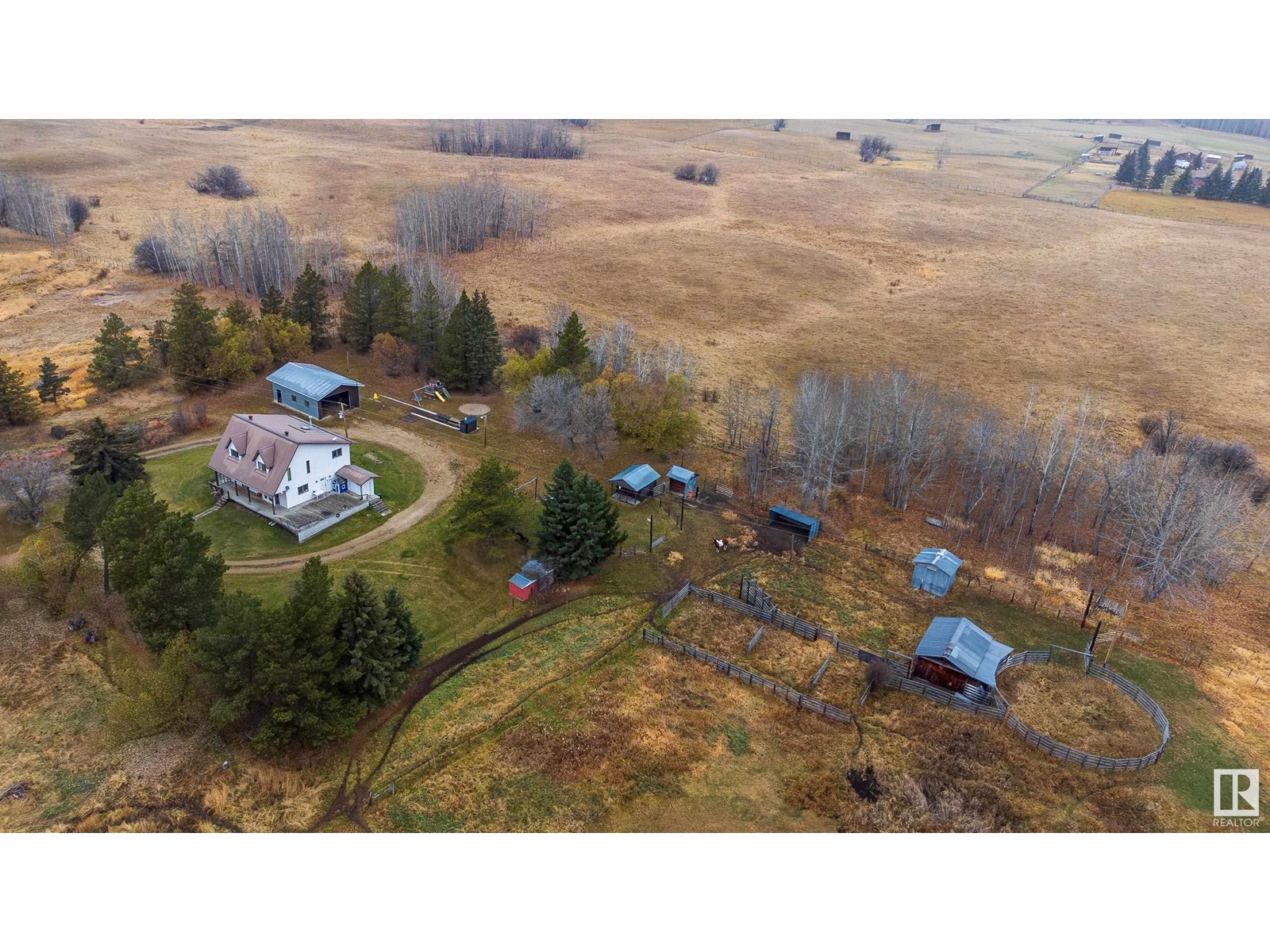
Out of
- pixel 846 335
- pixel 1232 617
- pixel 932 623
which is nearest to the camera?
pixel 932 623

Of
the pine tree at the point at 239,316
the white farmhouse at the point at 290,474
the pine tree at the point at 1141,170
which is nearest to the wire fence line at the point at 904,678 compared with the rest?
the white farmhouse at the point at 290,474

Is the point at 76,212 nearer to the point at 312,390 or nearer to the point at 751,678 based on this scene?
the point at 312,390

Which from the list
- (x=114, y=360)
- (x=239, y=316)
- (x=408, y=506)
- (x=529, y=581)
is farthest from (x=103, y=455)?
(x=529, y=581)

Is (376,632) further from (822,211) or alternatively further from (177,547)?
(822,211)

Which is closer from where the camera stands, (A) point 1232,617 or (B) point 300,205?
(A) point 1232,617

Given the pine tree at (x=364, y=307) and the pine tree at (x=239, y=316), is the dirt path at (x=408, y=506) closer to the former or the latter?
the pine tree at (x=364, y=307)

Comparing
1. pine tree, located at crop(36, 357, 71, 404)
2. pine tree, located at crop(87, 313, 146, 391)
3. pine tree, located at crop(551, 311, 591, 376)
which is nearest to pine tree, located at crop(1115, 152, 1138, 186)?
pine tree, located at crop(551, 311, 591, 376)

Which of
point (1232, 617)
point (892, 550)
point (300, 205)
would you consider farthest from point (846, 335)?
point (300, 205)
